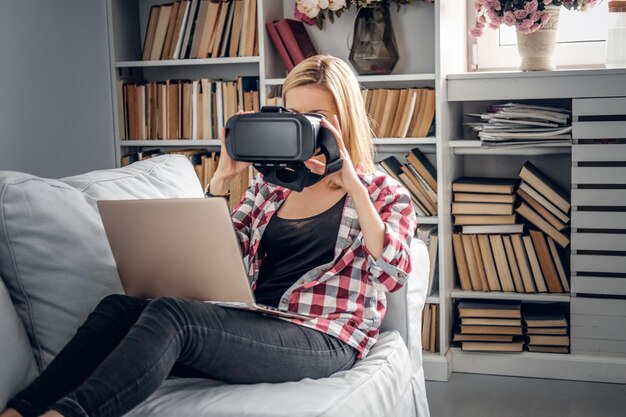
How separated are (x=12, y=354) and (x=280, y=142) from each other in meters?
0.62

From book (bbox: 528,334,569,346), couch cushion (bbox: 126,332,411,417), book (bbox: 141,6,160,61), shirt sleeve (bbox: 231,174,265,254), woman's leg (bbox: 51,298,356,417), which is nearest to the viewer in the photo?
woman's leg (bbox: 51,298,356,417)

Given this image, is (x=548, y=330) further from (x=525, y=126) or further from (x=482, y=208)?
(x=525, y=126)

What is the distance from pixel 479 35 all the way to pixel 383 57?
0.37 m

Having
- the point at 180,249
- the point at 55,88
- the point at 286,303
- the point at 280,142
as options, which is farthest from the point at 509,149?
the point at 55,88

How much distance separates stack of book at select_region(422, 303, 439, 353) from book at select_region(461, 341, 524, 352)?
3.8 inches

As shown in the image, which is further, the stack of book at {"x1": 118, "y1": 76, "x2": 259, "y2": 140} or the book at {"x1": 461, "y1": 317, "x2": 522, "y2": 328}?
the stack of book at {"x1": 118, "y1": 76, "x2": 259, "y2": 140}

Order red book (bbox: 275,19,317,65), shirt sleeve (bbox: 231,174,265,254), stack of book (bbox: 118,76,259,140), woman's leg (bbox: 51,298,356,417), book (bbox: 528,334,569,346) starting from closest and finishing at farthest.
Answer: woman's leg (bbox: 51,298,356,417)
shirt sleeve (bbox: 231,174,265,254)
book (bbox: 528,334,569,346)
red book (bbox: 275,19,317,65)
stack of book (bbox: 118,76,259,140)

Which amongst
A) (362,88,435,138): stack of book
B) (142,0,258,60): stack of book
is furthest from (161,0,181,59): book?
(362,88,435,138): stack of book

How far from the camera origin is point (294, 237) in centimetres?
178

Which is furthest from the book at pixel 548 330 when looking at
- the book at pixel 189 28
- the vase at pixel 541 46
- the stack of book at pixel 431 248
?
the book at pixel 189 28

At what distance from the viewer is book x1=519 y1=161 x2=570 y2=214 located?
270 centimetres

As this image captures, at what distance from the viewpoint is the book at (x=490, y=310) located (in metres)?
2.74

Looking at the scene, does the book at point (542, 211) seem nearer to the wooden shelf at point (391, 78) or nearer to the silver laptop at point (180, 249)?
the wooden shelf at point (391, 78)

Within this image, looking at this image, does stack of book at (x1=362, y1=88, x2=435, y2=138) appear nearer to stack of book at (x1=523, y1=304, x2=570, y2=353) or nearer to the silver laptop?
stack of book at (x1=523, y1=304, x2=570, y2=353)
